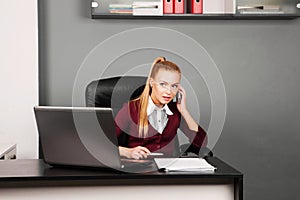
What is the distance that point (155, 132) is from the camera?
3139 mm

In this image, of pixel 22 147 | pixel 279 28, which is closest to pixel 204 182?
pixel 22 147

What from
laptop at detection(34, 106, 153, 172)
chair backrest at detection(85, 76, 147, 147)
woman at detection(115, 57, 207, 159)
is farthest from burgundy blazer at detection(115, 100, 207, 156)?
laptop at detection(34, 106, 153, 172)

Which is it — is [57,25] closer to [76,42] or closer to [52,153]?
[76,42]

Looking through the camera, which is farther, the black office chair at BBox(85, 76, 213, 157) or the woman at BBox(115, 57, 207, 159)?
the black office chair at BBox(85, 76, 213, 157)

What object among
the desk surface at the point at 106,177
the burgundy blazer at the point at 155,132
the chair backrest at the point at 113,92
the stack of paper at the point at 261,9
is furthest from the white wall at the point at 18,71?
the desk surface at the point at 106,177

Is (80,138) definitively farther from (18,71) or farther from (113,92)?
(18,71)

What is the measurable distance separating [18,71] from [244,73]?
1.55 m

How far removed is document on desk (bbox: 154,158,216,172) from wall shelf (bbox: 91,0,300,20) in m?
1.64

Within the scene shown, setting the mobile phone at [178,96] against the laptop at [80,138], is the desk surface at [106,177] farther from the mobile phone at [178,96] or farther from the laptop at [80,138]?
the mobile phone at [178,96]

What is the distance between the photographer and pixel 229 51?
156 inches

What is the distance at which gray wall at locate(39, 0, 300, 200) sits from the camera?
388cm

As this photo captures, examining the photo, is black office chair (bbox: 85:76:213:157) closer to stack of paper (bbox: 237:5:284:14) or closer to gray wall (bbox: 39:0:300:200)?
gray wall (bbox: 39:0:300:200)

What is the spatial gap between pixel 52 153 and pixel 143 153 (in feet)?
1.31

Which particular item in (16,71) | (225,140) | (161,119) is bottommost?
(225,140)
